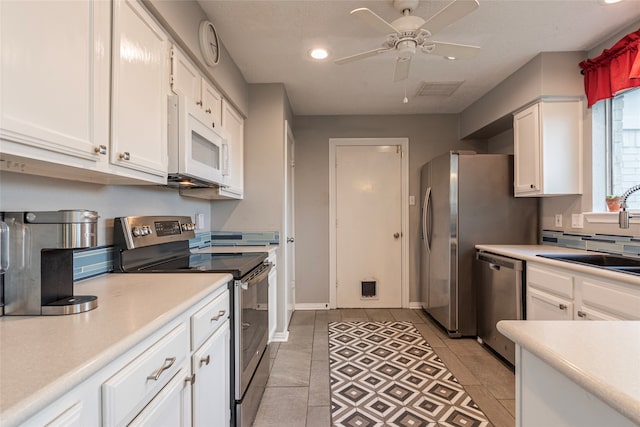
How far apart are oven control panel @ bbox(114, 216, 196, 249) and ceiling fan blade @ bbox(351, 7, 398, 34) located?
1528mm

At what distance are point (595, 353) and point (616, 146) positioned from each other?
250 centimetres

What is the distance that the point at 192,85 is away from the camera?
1886 mm

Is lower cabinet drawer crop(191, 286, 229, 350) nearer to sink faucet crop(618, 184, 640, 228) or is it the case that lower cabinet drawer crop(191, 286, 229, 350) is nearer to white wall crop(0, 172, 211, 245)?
white wall crop(0, 172, 211, 245)

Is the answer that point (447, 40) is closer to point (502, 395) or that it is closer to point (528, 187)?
point (528, 187)

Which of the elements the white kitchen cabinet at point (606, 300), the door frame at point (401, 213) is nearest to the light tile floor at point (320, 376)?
the door frame at point (401, 213)

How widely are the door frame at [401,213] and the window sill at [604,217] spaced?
70.7 inches

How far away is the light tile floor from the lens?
1840 millimetres

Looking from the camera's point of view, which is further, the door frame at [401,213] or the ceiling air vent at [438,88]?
the door frame at [401,213]

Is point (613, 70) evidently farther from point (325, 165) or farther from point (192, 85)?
point (192, 85)

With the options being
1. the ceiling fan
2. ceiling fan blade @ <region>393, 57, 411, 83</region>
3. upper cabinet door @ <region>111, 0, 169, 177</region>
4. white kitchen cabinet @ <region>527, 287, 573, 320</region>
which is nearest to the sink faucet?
white kitchen cabinet @ <region>527, 287, 573, 320</region>

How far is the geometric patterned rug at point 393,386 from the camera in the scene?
5.96 ft

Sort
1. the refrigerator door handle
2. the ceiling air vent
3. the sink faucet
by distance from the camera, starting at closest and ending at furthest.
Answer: the sink faucet
the ceiling air vent
the refrigerator door handle

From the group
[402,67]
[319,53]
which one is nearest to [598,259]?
[402,67]

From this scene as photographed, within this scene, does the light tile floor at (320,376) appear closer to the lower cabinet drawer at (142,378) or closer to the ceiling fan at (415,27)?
the lower cabinet drawer at (142,378)
